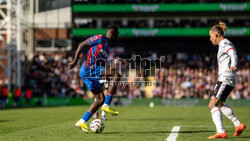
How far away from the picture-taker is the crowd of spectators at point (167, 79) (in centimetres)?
3316

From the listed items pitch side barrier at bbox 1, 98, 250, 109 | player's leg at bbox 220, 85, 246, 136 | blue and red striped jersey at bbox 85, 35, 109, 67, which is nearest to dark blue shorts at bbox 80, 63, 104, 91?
blue and red striped jersey at bbox 85, 35, 109, 67

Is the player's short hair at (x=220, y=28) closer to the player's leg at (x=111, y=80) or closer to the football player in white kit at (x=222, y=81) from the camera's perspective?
the football player in white kit at (x=222, y=81)

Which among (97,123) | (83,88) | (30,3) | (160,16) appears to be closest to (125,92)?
(83,88)

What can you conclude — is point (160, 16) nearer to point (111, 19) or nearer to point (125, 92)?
point (111, 19)

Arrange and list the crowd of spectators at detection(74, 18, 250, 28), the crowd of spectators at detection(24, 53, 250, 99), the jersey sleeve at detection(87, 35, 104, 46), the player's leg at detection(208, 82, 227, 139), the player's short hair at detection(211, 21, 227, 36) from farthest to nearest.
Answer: the crowd of spectators at detection(74, 18, 250, 28) → the crowd of spectators at detection(24, 53, 250, 99) → the jersey sleeve at detection(87, 35, 104, 46) → the player's short hair at detection(211, 21, 227, 36) → the player's leg at detection(208, 82, 227, 139)

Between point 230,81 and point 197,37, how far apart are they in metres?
32.7

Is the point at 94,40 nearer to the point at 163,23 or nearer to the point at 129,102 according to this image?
the point at 129,102

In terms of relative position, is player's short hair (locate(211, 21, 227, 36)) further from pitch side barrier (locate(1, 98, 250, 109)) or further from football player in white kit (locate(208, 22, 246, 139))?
pitch side barrier (locate(1, 98, 250, 109))

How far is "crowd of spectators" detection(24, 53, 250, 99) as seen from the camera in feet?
109

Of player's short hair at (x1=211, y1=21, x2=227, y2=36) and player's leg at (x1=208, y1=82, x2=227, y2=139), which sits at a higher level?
player's short hair at (x1=211, y1=21, x2=227, y2=36)

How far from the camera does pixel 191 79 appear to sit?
112 ft

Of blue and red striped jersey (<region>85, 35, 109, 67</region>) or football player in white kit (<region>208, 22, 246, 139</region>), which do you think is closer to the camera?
football player in white kit (<region>208, 22, 246, 139</region>)

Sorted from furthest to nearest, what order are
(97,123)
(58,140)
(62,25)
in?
(62,25) → (97,123) → (58,140)

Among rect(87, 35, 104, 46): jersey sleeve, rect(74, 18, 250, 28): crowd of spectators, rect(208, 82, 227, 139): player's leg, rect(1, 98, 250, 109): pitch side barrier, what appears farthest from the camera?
rect(74, 18, 250, 28): crowd of spectators
